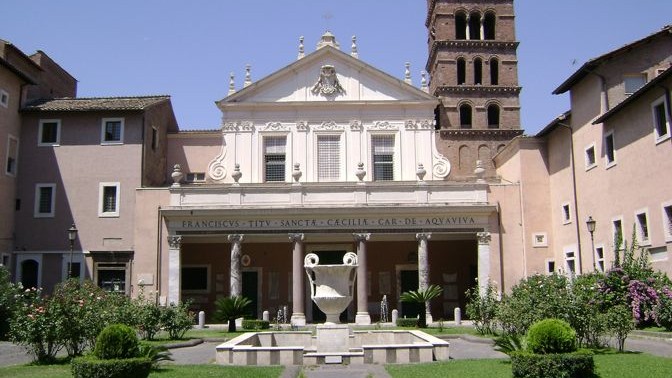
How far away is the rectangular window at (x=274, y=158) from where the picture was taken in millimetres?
36312

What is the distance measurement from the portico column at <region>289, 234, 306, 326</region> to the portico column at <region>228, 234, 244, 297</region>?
2.46m

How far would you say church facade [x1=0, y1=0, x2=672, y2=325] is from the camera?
101 ft

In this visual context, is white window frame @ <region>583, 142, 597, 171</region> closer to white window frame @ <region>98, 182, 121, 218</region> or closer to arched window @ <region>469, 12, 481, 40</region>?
arched window @ <region>469, 12, 481, 40</region>

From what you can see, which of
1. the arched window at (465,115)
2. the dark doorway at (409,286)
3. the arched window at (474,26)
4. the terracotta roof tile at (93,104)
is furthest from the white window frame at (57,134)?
the arched window at (474,26)

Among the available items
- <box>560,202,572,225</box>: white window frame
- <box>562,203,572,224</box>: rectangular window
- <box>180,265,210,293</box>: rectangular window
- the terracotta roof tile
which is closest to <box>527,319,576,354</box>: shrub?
<box>560,202,572,225</box>: white window frame

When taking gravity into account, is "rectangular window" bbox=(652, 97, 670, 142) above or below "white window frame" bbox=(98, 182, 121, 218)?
above

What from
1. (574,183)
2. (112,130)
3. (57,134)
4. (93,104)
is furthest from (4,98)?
(574,183)

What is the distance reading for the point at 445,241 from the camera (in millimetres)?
36531

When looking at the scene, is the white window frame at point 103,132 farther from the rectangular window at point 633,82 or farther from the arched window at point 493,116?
the arched window at point 493,116

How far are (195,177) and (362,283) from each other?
485 inches

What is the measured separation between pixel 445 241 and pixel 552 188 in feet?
20.0

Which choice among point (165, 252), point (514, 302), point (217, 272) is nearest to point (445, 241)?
point (217, 272)

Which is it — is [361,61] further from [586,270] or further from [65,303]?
[65,303]

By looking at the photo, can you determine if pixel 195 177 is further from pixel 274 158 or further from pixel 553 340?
pixel 553 340
